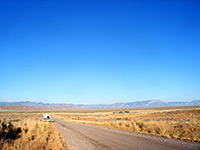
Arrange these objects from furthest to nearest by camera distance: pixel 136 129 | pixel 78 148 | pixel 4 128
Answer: pixel 136 129, pixel 4 128, pixel 78 148

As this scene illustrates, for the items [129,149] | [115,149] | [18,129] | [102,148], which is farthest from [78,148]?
[18,129]

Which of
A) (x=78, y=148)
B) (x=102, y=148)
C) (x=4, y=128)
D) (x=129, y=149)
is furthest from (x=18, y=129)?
(x=129, y=149)

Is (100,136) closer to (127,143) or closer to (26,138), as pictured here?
(127,143)

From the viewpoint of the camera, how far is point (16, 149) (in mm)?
8992

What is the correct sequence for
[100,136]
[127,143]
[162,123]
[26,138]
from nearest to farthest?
[127,143] < [26,138] < [100,136] < [162,123]

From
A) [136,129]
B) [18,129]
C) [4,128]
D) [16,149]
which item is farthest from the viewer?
[136,129]

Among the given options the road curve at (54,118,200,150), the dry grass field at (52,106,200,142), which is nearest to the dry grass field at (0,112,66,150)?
the road curve at (54,118,200,150)

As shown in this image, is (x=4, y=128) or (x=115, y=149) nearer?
(x=115, y=149)

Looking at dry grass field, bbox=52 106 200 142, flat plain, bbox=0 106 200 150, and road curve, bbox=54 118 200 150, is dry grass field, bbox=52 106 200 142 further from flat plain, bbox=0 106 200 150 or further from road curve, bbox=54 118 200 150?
road curve, bbox=54 118 200 150

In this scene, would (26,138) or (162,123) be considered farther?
(162,123)

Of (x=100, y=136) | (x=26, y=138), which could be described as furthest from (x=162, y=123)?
(x=26, y=138)

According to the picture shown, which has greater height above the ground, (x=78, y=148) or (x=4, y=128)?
(x=4, y=128)

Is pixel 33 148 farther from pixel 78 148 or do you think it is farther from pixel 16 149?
pixel 78 148

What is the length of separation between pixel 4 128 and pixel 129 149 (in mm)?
10757
